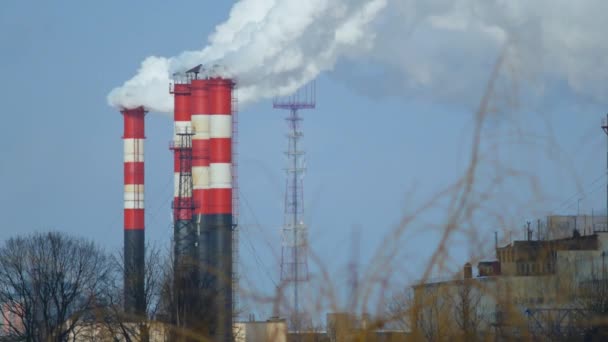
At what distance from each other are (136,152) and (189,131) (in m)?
5.32

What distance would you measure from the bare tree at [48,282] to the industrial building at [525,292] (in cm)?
1786

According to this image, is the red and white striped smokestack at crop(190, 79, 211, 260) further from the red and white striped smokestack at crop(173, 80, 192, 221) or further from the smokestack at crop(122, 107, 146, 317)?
the smokestack at crop(122, 107, 146, 317)

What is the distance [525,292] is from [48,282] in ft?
101

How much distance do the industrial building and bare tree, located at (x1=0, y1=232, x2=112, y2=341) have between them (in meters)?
17.9

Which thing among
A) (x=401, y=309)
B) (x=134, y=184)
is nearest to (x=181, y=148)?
(x=134, y=184)

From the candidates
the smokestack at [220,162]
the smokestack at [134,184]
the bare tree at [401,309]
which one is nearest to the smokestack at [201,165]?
the smokestack at [220,162]

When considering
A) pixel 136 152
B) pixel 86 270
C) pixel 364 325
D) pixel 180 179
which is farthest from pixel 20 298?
pixel 364 325

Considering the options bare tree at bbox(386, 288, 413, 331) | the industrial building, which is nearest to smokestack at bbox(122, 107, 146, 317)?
the industrial building

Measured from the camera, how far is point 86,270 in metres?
57.0

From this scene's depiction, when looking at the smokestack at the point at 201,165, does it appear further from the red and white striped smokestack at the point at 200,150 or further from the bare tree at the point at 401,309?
the bare tree at the point at 401,309

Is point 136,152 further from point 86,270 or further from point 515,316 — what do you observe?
point 515,316

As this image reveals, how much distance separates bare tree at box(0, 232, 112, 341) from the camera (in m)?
50.1

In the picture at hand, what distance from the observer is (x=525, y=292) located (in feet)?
84.0

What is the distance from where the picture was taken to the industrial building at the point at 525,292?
485 inches
